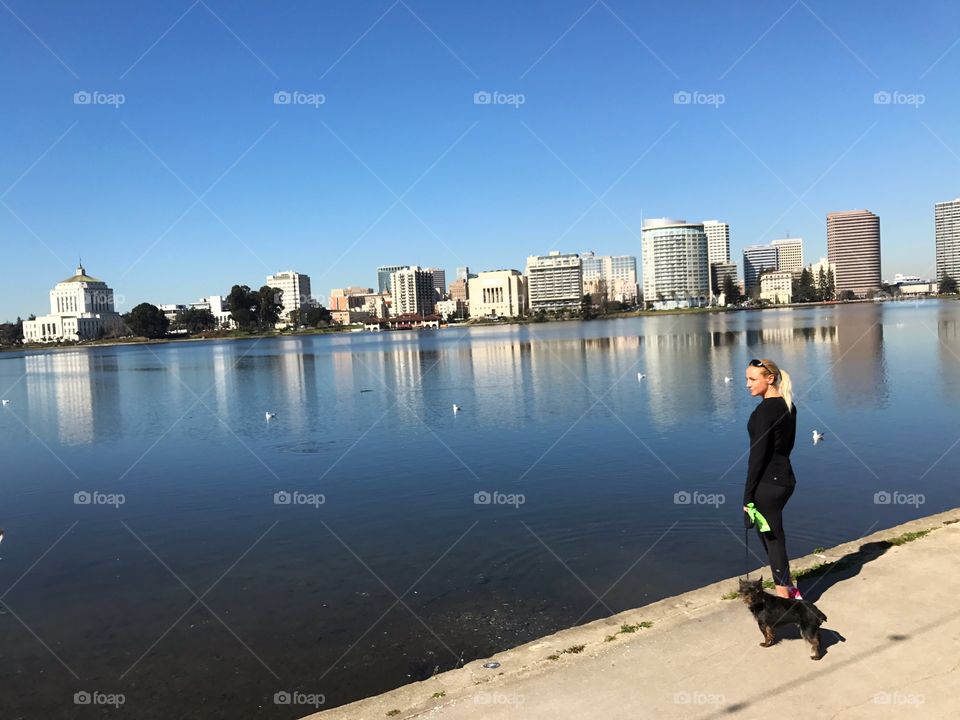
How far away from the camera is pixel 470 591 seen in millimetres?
10438

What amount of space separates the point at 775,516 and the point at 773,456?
59 centimetres

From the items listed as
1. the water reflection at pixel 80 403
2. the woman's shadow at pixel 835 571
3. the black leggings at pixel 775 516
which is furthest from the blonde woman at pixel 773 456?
the water reflection at pixel 80 403

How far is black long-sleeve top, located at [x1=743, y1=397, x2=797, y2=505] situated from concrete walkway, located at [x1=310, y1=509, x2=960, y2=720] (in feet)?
4.36

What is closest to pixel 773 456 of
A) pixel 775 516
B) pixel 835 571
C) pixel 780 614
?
pixel 775 516

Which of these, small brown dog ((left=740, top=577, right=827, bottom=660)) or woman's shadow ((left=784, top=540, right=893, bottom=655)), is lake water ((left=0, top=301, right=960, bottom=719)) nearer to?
woman's shadow ((left=784, top=540, right=893, bottom=655))

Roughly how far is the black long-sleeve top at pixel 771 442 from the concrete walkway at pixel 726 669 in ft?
4.36

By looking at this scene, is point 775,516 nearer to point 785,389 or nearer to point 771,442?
point 771,442

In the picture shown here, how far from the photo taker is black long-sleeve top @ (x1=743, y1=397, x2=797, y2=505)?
6.92m

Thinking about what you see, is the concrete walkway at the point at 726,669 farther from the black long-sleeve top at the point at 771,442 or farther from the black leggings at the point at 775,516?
the black long-sleeve top at the point at 771,442

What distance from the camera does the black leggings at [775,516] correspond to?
707 centimetres

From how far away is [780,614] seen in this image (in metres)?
6.31

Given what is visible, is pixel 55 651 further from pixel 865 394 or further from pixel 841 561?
pixel 865 394

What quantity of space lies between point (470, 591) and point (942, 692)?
6.20m

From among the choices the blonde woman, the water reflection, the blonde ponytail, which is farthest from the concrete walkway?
the water reflection
